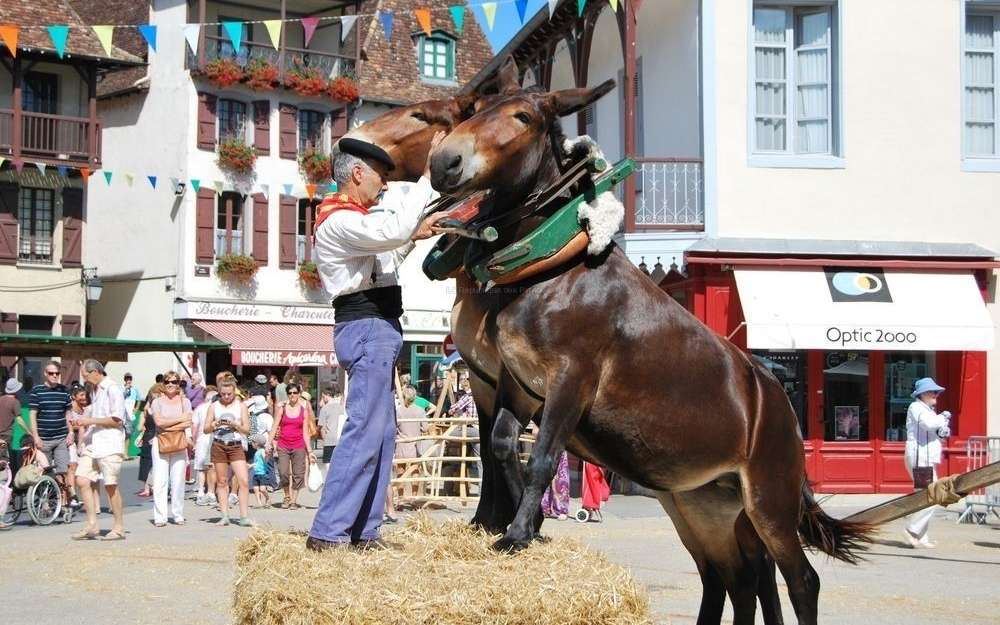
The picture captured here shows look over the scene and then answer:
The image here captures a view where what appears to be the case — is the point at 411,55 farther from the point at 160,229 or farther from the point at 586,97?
the point at 586,97

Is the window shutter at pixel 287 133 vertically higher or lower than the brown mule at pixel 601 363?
higher

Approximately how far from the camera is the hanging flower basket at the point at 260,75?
120 feet

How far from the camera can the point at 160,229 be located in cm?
3672

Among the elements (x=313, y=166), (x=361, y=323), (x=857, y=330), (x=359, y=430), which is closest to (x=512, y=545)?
(x=359, y=430)

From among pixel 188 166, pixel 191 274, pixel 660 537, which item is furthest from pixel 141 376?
pixel 660 537

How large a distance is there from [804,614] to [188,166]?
32.2m

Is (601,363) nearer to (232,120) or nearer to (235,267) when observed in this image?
(235,267)

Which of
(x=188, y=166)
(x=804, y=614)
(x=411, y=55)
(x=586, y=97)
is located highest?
(x=411, y=55)

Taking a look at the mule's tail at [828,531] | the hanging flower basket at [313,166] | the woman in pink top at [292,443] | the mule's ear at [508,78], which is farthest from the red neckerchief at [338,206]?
the hanging flower basket at [313,166]

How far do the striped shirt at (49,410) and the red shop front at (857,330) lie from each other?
8.99 meters

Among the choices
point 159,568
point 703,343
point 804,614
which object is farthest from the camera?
point 159,568

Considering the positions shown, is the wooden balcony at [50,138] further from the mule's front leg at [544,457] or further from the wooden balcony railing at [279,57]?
the mule's front leg at [544,457]

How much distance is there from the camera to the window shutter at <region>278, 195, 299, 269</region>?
3784 cm

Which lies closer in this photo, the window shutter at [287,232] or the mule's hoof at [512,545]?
the mule's hoof at [512,545]
